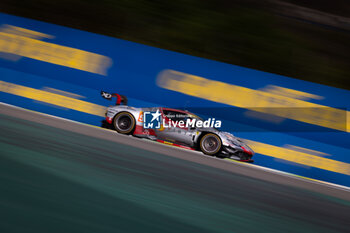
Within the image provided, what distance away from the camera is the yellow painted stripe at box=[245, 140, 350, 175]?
7.01 metres

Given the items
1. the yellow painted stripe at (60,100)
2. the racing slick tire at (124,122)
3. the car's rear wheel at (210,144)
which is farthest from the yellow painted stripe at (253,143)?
the car's rear wheel at (210,144)

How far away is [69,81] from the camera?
8.02 meters

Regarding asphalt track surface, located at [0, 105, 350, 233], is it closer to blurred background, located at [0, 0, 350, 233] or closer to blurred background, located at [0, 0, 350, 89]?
blurred background, located at [0, 0, 350, 233]

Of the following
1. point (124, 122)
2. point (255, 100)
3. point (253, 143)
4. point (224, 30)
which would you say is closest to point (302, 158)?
point (253, 143)

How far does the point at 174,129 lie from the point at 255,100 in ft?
5.94

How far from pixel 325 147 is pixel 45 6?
748 cm

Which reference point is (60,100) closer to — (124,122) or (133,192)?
(124,122)

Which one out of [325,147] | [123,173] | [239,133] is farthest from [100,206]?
[325,147]

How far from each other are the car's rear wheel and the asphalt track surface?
3.64 feet

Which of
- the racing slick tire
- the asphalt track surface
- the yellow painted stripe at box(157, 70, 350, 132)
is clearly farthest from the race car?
the asphalt track surface

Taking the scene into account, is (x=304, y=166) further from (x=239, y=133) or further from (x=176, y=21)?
(x=176, y=21)

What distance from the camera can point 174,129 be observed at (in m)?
7.71

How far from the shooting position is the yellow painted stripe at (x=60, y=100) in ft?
26.0

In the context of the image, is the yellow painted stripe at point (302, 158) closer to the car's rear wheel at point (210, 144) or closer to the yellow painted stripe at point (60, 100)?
the car's rear wheel at point (210, 144)
